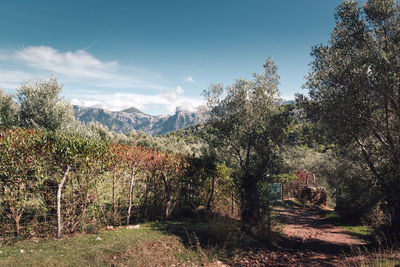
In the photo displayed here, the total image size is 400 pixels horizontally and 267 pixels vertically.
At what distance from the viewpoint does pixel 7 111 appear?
18656mm

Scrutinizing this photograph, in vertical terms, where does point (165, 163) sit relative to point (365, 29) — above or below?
below

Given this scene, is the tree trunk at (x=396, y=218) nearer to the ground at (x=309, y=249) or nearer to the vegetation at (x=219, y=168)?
the vegetation at (x=219, y=168)

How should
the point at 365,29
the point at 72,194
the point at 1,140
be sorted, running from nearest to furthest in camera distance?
the point at 1,140
the point at 72,194
the point at 365,29

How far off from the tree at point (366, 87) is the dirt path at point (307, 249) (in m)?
2.71

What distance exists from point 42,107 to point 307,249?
76.2 feet

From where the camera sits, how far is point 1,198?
20.7 feet

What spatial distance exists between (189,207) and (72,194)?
5.63m

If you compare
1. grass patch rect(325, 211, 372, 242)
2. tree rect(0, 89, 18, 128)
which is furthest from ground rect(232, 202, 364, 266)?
tree rect(0, 89, 18, 128)

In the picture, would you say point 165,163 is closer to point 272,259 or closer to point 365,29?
point 272,259

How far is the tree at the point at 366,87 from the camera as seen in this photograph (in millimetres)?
8438

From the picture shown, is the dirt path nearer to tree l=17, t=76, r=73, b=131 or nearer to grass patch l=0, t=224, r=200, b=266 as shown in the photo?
grass patch l=0, t=224, r=200, b=266

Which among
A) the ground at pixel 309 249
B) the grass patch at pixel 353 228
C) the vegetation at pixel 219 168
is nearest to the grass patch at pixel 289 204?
the grass patch at pixel 353 228

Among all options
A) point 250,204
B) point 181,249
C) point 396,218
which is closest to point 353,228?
point 396,218

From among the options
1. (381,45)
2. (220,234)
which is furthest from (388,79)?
(220,234)
